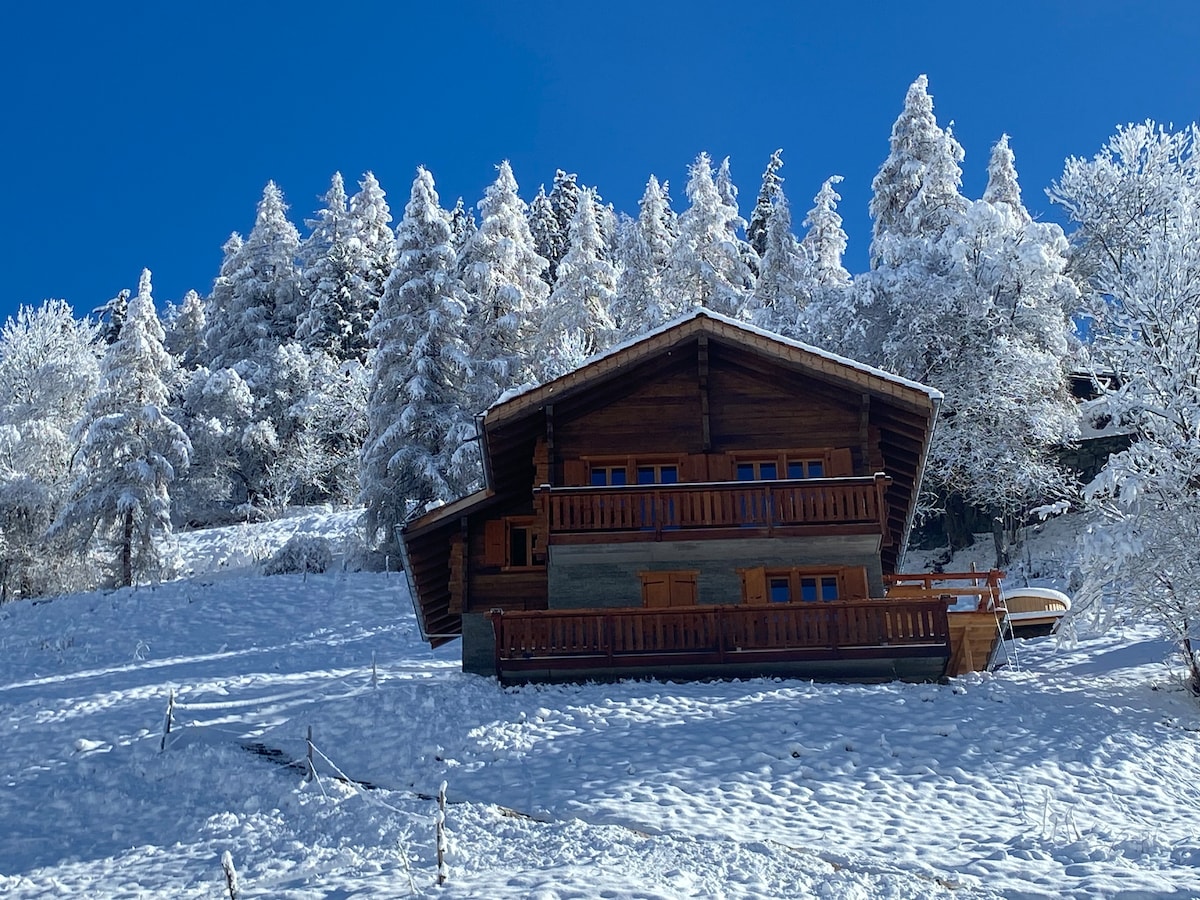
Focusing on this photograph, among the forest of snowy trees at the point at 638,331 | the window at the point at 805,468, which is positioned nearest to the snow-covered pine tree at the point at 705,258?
the forest of snowy trees at the point at 638,331

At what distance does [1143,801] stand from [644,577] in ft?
32.9

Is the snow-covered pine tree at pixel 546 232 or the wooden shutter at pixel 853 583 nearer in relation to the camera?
the wooden shutter at pixel 853 583

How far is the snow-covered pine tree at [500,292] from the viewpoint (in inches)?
1518

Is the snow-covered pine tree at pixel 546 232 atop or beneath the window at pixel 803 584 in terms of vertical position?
atop

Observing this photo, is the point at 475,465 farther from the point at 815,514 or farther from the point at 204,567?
the point at 815,514

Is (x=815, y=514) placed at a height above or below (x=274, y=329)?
below

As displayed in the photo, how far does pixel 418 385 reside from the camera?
121ft

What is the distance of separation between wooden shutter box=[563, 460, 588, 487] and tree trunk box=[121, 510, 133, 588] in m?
20.2

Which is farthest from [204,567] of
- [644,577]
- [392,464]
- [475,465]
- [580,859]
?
[580,859]

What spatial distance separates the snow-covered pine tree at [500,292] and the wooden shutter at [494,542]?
1491 cm

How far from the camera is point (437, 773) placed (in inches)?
570

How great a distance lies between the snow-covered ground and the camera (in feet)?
35.5

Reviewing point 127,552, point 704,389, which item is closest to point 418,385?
point 127,552

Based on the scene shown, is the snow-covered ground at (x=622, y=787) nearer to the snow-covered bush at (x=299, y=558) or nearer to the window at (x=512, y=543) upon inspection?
the window at (x=512, y=543)
